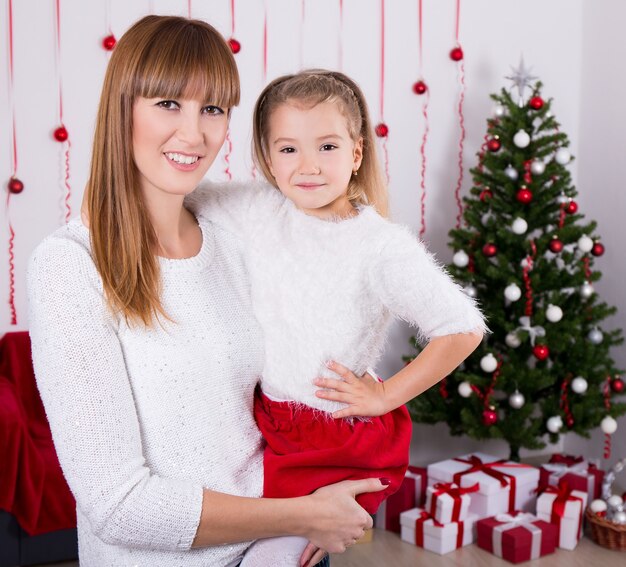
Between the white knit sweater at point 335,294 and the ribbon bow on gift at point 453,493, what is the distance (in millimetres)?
1848

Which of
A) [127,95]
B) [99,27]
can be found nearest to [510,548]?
[127,95]

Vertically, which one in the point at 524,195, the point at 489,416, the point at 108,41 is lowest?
the point at 489,416

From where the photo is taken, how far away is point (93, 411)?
1260mm

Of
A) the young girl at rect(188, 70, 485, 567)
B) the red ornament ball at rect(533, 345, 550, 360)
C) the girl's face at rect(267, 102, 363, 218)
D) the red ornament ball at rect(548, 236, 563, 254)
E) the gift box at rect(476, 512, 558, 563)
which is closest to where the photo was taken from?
the young girl at rect(188, 70, 485, 567)

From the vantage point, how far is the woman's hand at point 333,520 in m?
1.40

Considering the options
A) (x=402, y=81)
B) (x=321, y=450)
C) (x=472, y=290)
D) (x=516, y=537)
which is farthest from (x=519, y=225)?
(x=321, y=450)

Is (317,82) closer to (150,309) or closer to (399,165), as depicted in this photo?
(150,309)

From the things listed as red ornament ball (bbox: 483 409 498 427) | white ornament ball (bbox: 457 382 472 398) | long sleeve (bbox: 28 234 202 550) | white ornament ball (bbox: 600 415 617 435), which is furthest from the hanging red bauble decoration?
long sleeve (bbox: 28 234 202 550)

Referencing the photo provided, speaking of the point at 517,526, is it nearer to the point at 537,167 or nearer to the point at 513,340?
the point at 513,340

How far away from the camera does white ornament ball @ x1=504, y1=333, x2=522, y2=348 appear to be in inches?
137

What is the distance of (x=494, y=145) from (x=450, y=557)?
1.77 m

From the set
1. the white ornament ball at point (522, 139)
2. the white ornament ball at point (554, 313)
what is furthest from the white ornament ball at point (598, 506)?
the white ornament ball at point (522, 139)

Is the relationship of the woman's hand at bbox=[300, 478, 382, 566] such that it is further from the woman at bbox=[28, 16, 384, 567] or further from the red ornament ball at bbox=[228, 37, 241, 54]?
the red ornament ball at bbox=[228, 37, 241, 54]

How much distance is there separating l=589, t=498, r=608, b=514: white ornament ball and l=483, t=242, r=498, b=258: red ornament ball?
113cm
